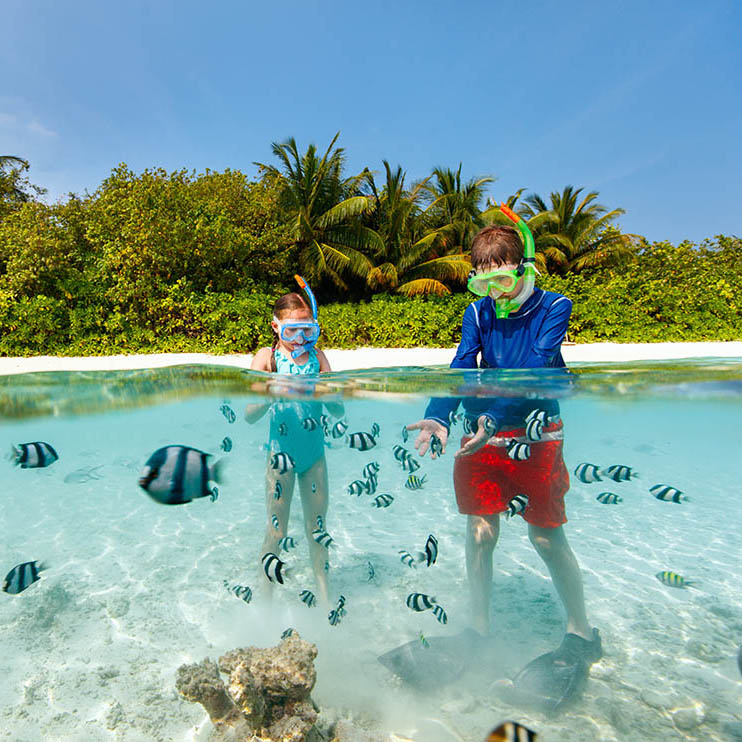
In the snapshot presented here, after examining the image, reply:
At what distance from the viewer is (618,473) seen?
3566mm

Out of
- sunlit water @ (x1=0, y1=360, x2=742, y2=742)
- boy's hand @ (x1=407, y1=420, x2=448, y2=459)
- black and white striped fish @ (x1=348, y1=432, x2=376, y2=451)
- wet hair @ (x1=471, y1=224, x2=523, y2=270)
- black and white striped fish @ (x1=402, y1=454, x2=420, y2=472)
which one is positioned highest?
wet hair @ (x1=471, y1=224, x2=523, y2=270)

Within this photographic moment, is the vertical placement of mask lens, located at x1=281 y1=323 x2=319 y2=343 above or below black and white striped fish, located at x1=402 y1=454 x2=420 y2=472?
above

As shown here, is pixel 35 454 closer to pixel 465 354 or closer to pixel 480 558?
pixel 465 354

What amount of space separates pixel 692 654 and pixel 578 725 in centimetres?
143

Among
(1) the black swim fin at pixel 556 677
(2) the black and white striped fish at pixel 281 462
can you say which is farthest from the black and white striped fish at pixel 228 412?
(1) the black swim fin at pixel 556 677

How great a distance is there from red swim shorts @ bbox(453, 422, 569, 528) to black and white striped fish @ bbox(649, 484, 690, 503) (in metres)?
0.95

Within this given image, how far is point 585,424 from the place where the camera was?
→ 654cm

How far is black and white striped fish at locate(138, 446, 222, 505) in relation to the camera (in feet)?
7.55

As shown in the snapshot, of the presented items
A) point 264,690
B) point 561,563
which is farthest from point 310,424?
point 561,563

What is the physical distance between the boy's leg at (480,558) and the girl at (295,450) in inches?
49.8

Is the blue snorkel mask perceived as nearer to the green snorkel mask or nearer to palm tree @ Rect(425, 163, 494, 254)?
the green snorkel mask

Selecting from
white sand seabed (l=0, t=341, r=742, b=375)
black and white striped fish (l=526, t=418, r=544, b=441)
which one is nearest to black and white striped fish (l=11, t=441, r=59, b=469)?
black and white striped fish (l=526, t=418, r=544, b=441)

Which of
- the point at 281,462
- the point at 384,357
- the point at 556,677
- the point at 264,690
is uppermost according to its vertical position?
the point at 384,357

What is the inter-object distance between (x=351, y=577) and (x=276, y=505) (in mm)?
1674
